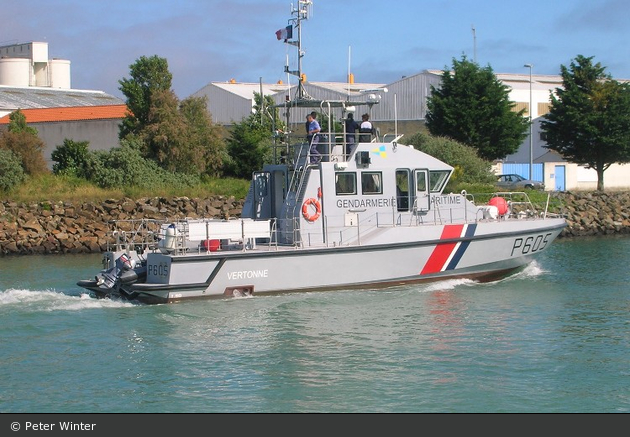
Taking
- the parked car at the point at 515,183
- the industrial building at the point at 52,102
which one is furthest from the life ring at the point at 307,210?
the industrial building at the point at 52,102

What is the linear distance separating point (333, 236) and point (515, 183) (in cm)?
2259

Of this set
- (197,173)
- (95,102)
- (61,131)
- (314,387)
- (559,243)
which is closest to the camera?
(314,387)

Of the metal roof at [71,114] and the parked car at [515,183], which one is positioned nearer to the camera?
the parked car at [515,183]

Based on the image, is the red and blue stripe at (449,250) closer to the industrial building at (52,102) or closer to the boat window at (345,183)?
the boat window at (345,183)

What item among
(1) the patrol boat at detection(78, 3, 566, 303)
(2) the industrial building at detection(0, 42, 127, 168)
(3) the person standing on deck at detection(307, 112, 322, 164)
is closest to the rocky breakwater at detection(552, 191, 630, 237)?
(1) the patrol boat at detection(78, 3, 566, 303)

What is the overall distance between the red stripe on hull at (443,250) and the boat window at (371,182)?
1557 millimetres

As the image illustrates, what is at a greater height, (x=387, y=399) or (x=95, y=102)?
(x=95, y=102)

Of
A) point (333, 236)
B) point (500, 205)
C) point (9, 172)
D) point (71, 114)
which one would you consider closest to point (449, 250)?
point (500, 205)

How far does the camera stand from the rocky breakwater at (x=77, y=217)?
2820 centimetres

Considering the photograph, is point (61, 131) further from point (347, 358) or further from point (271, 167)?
point (347, 358)

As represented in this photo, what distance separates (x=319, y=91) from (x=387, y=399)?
3717cm

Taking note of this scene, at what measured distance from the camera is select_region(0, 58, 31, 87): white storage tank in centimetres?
6141

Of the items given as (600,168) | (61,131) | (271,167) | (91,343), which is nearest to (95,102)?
(61,131)

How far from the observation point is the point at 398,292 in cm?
1711
